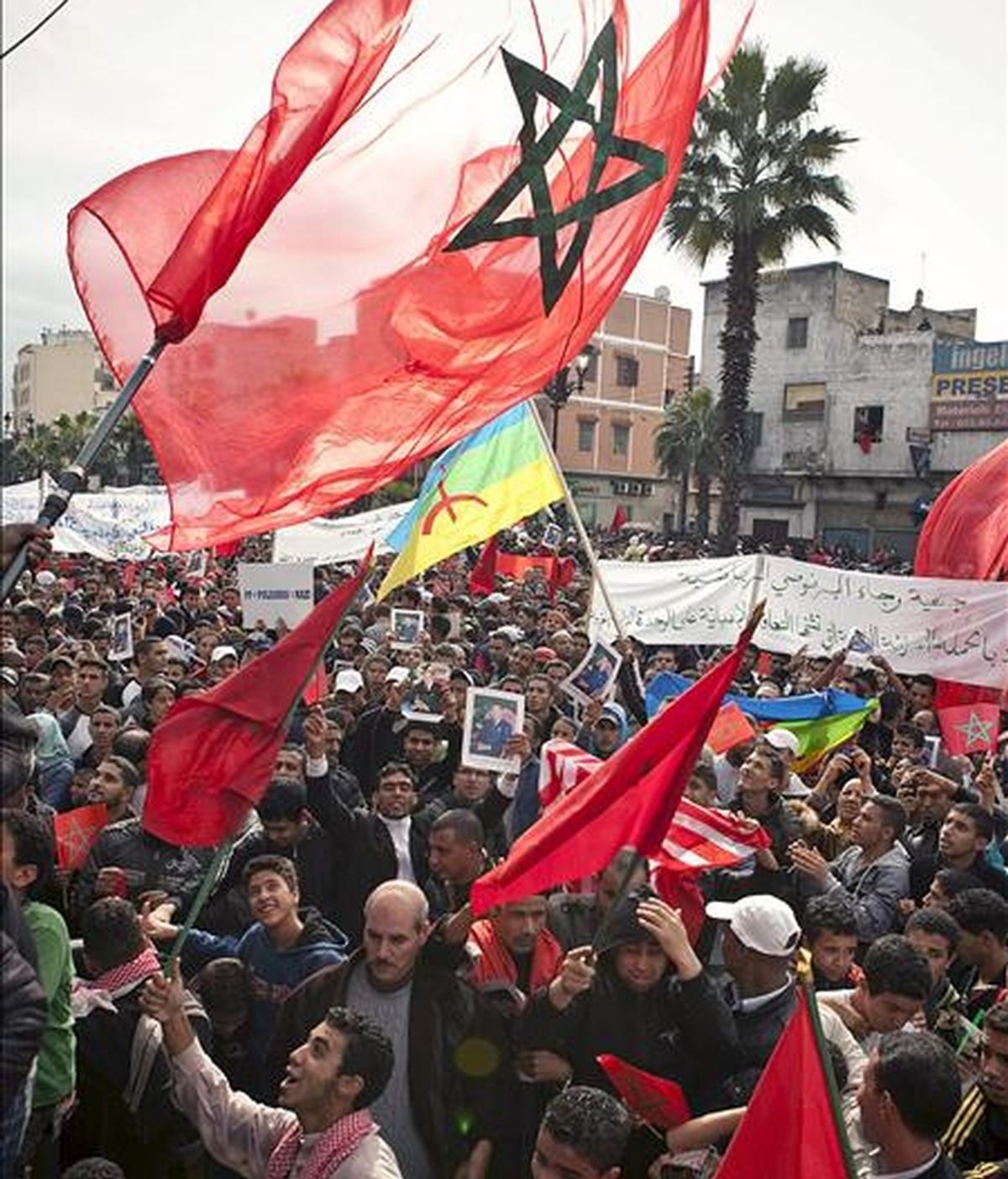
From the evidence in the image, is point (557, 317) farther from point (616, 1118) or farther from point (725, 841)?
point (616, 1118)

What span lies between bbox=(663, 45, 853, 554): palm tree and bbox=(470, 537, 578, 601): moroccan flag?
23.5 feet

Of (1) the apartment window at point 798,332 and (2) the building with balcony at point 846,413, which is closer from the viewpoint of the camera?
(2) the building with balcony at point 846,413

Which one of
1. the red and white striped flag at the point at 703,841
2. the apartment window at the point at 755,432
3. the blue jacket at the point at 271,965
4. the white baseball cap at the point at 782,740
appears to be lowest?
the blue jacket at the point at 271,965

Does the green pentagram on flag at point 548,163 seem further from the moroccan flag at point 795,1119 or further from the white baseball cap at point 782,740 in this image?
the white baseball cap at point 782,740

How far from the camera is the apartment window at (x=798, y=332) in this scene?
40.5m

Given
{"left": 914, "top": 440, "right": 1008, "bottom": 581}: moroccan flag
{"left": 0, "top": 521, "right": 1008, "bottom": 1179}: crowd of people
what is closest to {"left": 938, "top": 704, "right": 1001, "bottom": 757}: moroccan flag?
{"left": 0, "top": 521, "right": 1008, "bottom": 1179}: crowd of people

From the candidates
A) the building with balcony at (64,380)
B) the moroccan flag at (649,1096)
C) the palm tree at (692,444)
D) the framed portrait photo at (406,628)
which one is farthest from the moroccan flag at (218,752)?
the building with balcony at (64,380)

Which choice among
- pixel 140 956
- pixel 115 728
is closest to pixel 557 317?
pixel 140 956

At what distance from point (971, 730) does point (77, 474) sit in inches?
222

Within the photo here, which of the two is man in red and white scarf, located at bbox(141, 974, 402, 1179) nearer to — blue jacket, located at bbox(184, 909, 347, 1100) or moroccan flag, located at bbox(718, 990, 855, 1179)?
blue jacket, located at bbox(184, 909, 347, 1100)

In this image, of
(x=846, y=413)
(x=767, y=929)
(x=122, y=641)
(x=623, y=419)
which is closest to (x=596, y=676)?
Result: (x=767, y=929)

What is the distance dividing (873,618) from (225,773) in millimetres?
6563

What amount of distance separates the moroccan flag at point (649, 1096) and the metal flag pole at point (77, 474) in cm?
188

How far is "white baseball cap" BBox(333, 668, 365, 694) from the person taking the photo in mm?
8320
